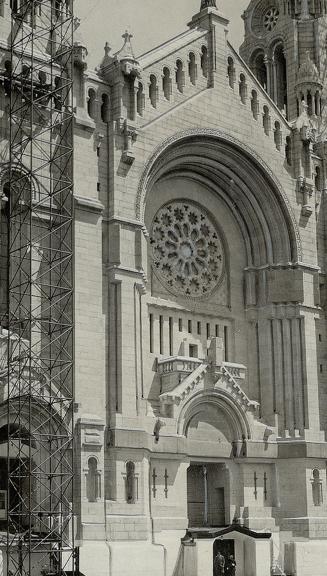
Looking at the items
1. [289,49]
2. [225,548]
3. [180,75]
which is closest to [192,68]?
[180,75]

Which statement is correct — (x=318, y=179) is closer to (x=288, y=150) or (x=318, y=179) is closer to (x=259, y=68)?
(x=288, y=150)

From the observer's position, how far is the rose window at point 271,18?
192 feet

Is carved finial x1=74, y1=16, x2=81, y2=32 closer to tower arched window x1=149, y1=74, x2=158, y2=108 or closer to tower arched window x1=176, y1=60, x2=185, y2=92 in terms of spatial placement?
tower arched window x1=149, y1=74, x2=158, y2=108

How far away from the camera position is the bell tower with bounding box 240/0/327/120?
177ft

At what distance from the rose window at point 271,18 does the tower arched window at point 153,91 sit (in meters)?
18.4

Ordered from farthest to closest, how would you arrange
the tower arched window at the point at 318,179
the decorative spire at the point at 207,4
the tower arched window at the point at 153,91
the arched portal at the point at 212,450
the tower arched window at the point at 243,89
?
the tower arched window at the point at 318,179 → the decorative spire at the point at 207,4 → the tower arched window at the point at 243,89 → the tower arched window at the point at 153,91 → the arched portal at the point at 212,450

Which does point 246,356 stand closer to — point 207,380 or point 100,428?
point 207,380

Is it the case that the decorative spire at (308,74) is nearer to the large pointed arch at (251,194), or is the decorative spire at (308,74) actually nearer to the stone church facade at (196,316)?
the stone church facade at (196,316)

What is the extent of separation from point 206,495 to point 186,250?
10.2m

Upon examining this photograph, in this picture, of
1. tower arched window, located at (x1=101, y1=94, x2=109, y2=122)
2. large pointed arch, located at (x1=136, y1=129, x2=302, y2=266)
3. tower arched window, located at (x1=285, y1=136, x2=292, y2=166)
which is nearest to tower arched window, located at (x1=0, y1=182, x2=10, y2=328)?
tower arched window, located at (x1=101, y1=94, x2=109, y2=122)

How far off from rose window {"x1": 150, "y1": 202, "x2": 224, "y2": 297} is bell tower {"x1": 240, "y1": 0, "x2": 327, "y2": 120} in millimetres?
11819

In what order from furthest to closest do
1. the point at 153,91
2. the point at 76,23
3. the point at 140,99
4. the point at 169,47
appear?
the point at 169,47
the point at 153,91
the point at 140,99
the point at 76,23

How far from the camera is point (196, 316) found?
4406 centimetres

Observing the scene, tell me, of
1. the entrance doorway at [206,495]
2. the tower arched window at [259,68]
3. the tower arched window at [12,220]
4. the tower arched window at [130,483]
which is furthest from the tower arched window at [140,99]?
the tower arched window at [259,68]
